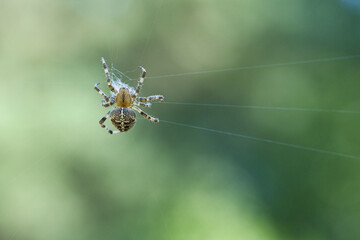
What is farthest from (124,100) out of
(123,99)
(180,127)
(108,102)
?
(180,127)

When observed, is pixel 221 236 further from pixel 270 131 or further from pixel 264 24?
pixel 264 24

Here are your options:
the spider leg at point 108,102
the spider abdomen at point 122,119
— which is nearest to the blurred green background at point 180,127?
the spider leg at point 108,102

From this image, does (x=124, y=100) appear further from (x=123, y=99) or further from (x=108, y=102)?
(x=108, y=102)

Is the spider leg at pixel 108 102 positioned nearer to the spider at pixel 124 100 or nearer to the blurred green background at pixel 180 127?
the spider at pixel 124 100

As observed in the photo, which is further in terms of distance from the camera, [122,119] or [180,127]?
[180,127]

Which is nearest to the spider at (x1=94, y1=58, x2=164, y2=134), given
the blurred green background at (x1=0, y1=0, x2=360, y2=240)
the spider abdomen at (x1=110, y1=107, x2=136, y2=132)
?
the spider abdomen at (x1=110, y1=107, x2=136, y2=132)

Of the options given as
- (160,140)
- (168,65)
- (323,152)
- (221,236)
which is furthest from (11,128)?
(323,152)

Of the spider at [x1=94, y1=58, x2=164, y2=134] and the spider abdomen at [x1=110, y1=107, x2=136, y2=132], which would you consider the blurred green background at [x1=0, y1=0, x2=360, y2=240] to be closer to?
the spider at [x1=94, y1=58, x2=164, y2=134]
